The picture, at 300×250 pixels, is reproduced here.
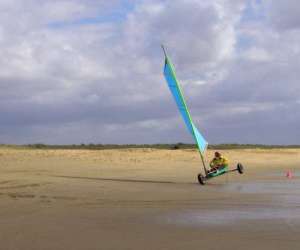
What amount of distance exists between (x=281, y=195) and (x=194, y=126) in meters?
6.40

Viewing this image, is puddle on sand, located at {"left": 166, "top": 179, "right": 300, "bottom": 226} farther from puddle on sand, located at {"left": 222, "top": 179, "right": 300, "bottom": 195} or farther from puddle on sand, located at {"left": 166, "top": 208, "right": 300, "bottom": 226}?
puddle on sand, located at {"left": 222, "top": 179, "right": 300, "bottom": 195}

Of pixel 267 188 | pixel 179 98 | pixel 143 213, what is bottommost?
pixel 143 213

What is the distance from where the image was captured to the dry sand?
838 cm

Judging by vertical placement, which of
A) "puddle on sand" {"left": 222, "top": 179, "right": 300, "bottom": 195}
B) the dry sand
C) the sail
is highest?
the sail

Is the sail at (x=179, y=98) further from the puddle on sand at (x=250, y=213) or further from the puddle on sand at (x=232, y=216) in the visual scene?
the puddle on sand at (x=232, y=216)

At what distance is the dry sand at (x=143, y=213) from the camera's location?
8375 millimetres

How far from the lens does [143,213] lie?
11.3 metres

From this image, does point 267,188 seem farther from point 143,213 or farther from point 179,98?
point 143,213

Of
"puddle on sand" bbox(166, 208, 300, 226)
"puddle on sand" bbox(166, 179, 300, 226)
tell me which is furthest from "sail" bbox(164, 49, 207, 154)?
"puddle on sand" bbox(166, 208, 300, 226)

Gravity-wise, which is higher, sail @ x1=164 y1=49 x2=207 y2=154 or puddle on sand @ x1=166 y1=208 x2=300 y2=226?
sail @ x1=164 y1=49 x2=207 y2=154

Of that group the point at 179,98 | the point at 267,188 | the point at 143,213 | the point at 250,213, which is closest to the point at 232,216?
the point at 250,213

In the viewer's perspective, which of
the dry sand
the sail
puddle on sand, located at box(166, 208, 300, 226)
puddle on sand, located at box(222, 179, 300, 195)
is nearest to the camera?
the dry sand

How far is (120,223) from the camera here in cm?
996

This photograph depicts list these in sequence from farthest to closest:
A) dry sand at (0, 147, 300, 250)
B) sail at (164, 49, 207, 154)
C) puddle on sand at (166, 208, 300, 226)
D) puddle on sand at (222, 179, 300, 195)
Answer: sail at (164, 49, 207, 154) → puddle on sand at (222, 179, 300, 195) → puddle on sand at (166, 208, 300, 226) → dry sand at (0, 147, 300, 250)
